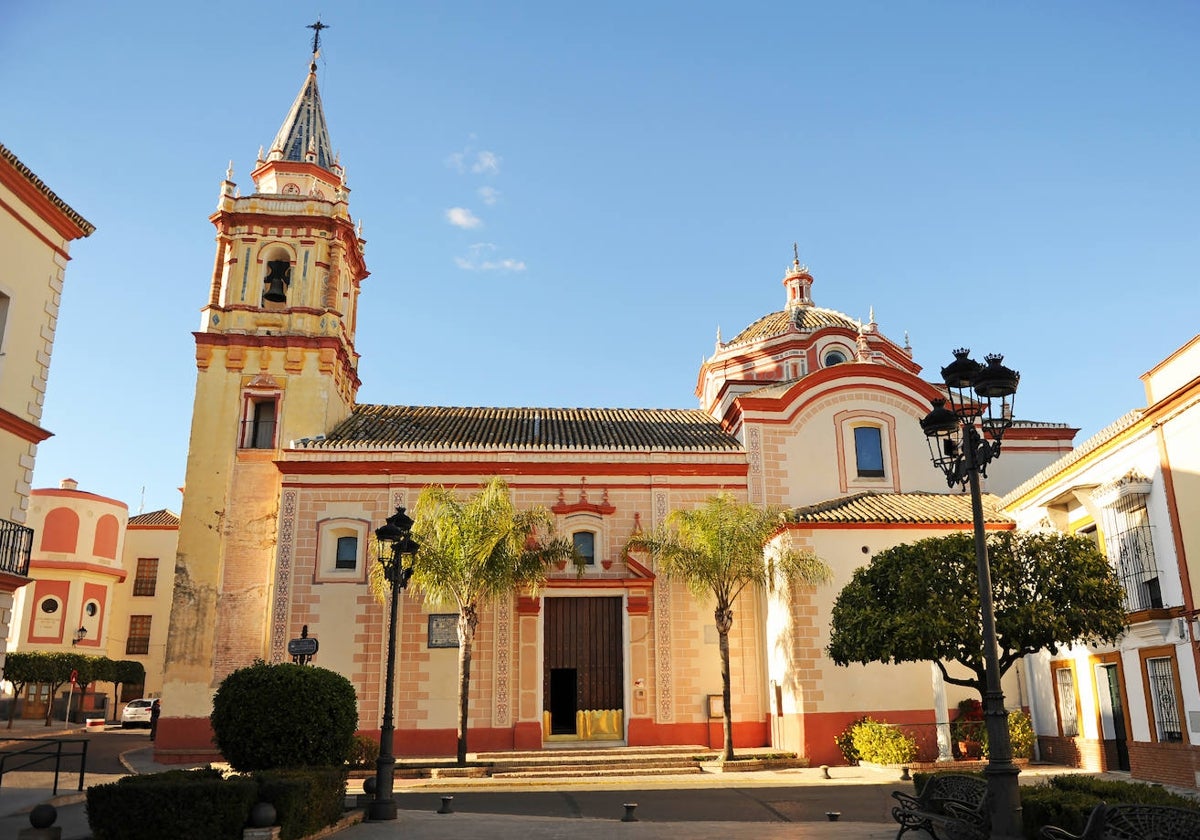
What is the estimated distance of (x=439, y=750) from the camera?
22.1m

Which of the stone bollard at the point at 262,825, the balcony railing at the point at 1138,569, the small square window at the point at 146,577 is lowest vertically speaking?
the stone bollard at the point at 262,825

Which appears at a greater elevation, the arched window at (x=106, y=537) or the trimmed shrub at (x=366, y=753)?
the arched window at (x=106, y=537)

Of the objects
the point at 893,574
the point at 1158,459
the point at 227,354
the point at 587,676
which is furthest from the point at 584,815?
the point at 227,354

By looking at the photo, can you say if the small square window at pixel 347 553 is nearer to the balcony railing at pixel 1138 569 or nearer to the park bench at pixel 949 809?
the park bench at pixel 949 809

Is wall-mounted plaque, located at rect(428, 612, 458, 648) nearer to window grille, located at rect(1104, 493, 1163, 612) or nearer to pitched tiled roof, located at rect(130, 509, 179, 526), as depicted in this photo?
window grille, located at rect(1104, 493, 1163, 612)

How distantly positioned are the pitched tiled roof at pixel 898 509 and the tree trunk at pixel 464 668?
24.2 feet

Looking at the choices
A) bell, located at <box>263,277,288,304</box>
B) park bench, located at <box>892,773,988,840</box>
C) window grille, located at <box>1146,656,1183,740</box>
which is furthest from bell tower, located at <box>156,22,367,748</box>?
window grille, located at <box>1146,656,1183,740</box>

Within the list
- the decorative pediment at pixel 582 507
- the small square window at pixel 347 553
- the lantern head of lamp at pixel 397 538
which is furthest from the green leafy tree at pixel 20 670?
the lantern head of lamp at pixel 397 538

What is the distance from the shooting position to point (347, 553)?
23531 mm

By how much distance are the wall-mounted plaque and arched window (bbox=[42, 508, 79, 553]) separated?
2505 cm

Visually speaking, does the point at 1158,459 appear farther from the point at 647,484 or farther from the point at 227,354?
the point at 227,354

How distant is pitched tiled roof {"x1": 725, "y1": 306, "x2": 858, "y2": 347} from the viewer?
3078 cm

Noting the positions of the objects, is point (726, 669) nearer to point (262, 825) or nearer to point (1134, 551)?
point (1134, 551)

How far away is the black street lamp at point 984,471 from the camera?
28.0ft
